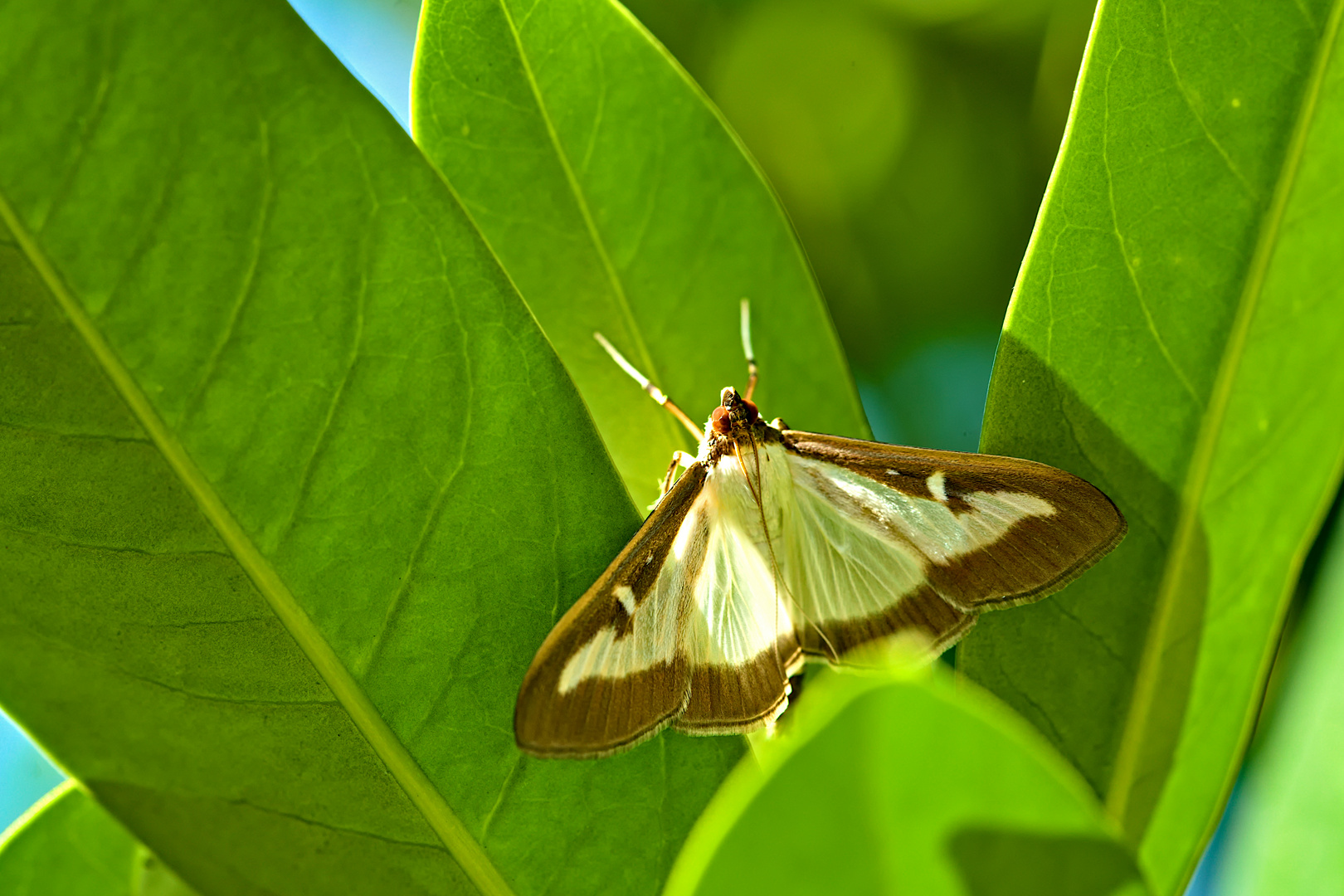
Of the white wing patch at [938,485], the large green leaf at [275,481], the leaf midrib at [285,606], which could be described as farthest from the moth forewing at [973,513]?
the leaf midrib at [285,606]

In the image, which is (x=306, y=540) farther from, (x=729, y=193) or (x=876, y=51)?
(x=876, y=51)

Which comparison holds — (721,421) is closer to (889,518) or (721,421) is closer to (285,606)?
(889,518)

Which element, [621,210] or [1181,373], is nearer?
[1181,373]

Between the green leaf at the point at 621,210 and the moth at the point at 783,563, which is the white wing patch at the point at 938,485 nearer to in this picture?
the moth at the point at 783,563

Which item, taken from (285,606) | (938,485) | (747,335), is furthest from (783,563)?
(285,606)

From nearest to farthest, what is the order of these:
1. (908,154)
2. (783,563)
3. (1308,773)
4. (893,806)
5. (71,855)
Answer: (893,806) < (1308,773) < (71,855) < (783,563) < (908,154)

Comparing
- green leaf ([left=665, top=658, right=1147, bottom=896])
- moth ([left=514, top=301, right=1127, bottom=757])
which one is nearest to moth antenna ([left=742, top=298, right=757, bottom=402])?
moth ([left=514, top=301, right=1127, bottom=757])

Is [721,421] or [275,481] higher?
[275,481]
